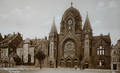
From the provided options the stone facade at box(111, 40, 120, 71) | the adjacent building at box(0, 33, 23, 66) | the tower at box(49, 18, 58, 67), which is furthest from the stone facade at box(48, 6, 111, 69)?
the adjacent building at box(0, 33, 23, 66)

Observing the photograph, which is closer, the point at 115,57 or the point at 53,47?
the point at 115,57

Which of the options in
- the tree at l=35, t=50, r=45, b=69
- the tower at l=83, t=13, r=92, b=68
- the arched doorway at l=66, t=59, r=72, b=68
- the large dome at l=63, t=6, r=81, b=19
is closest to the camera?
the tower at l=83, t=13, r=92, b=68

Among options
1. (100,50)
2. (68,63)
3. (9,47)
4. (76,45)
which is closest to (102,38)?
(100,50)

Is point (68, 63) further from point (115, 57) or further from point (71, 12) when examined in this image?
point (71, 12)

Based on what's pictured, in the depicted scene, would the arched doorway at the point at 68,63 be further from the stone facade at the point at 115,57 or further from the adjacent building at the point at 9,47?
the adjacent building at the point at 9,47

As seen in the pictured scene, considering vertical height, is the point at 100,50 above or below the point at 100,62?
above

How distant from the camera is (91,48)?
131ft

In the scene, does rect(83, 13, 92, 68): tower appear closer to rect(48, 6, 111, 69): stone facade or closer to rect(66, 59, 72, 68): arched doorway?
rect(48, 6, 111, 69): stone facade

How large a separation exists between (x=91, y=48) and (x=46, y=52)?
11.2m

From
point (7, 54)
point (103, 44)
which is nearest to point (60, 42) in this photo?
point (103, 44)

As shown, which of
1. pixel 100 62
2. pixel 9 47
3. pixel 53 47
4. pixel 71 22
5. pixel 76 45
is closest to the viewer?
pixel 100 62

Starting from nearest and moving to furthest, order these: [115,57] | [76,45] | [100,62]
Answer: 1. [115,57]
2. [100,62]
3. [76,45]

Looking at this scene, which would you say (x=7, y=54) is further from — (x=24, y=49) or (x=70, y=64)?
(x=70, y=64)

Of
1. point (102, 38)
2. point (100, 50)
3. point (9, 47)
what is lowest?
point (100, 50)
